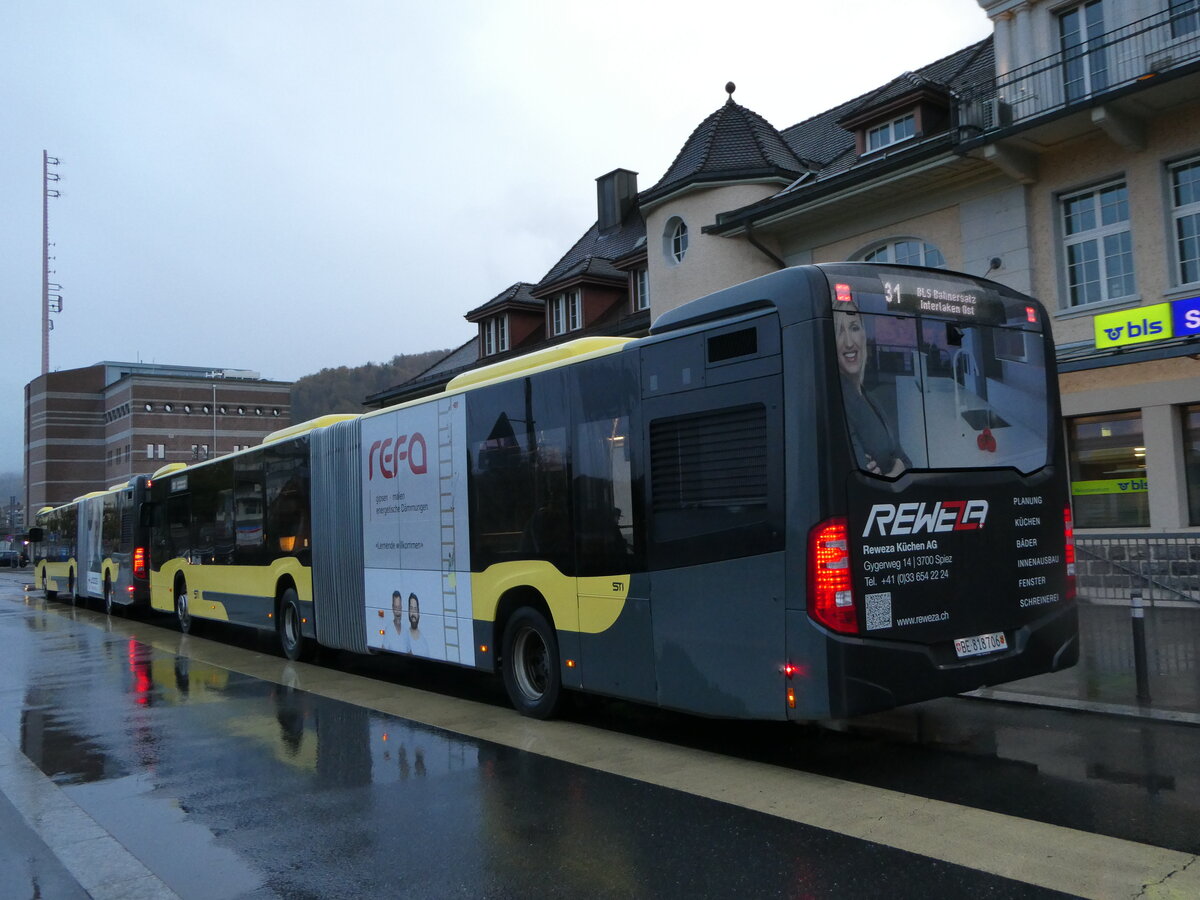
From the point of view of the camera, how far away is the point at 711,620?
21.9 feet

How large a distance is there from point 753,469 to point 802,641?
1.14 metres

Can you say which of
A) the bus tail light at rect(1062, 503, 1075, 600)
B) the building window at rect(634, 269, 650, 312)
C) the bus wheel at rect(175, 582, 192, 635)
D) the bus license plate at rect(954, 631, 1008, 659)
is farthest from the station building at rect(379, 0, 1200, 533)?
the bus wheel at rect(175, 582, 192, 635)

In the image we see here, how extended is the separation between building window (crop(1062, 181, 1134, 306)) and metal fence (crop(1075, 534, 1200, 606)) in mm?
4172

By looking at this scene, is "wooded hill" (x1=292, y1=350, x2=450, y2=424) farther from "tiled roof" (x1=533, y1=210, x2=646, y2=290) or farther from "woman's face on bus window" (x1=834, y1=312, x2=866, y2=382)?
"woman's face on bus window" (x1=834, y1=312, x2=866, y2=382)

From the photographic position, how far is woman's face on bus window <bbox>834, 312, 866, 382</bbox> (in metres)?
6.12

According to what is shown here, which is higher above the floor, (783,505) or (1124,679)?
(783,505)

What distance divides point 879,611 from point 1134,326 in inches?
405

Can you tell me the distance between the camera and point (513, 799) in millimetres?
6086

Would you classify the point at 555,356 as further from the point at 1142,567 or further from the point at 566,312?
the point at 566,312

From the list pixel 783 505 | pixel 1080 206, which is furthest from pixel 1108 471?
pixel 783 505

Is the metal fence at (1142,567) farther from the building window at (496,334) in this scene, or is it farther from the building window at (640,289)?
the building window at (496,334)

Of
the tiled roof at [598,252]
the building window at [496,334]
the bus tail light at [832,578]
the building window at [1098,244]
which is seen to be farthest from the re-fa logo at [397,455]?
the building window at [496,334]

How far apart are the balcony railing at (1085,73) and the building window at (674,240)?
7428mm

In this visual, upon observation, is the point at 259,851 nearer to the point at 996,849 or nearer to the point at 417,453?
the point at 996,849
